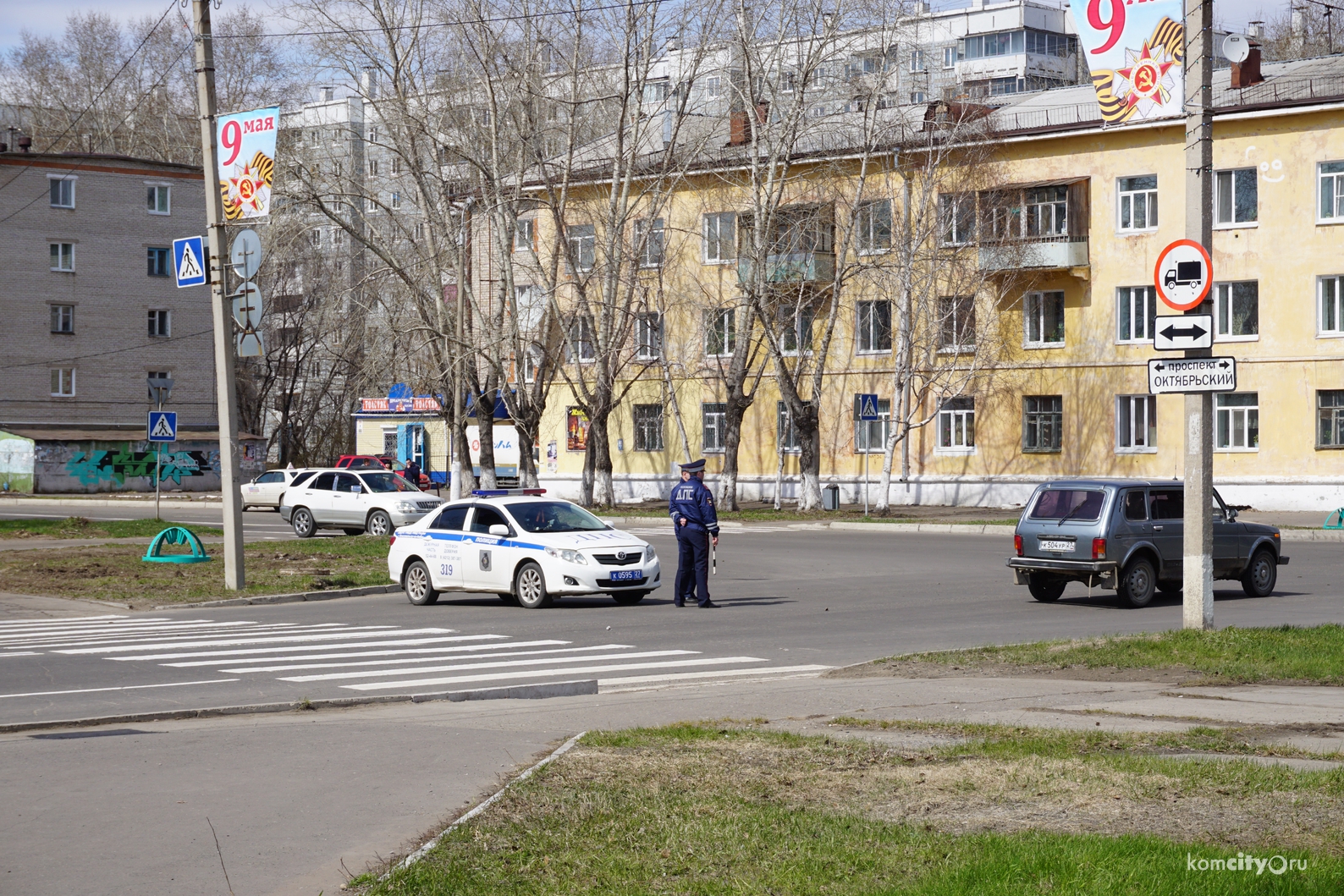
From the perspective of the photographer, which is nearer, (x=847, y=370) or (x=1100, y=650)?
(x=1100, y=650)

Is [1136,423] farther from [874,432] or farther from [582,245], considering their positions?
[582,245]

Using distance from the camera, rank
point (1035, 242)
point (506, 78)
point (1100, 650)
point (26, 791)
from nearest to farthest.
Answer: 1. point (26, 791)
2. point (1100, 650)
3. point (506, 78)
4. point (1035, 242)

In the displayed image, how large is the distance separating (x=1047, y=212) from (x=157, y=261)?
43397mm

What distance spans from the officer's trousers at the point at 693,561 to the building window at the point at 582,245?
83.7 ft

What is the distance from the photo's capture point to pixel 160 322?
236 ft

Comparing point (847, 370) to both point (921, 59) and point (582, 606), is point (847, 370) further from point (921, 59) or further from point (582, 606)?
point (582, 606)

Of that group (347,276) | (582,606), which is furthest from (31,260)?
(582,606)

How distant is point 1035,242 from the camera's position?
48.2m

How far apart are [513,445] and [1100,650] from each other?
48832mm

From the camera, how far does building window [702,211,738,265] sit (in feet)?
163

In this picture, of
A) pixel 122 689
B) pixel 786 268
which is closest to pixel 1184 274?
pixel 122 689

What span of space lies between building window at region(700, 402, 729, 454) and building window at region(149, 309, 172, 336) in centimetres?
3000

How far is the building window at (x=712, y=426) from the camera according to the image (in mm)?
56469

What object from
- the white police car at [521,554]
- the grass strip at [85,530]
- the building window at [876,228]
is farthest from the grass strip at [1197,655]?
the building window at [876,228]
